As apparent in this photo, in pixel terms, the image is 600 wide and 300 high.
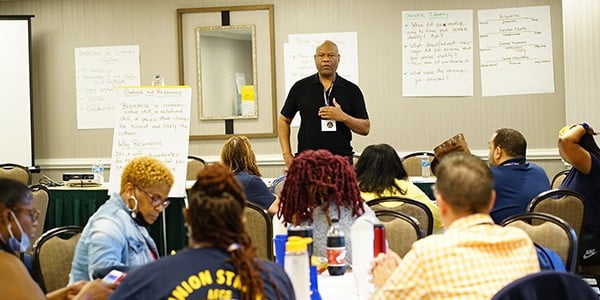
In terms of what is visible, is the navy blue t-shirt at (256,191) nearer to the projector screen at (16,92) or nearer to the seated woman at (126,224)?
the seated woman at (126,224)

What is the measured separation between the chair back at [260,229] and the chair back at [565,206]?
1.45m

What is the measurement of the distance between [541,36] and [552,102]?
0.66 m

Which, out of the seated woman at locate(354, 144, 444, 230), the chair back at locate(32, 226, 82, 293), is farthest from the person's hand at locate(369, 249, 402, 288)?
the seated woman at locate(354, 144, 444, 230)

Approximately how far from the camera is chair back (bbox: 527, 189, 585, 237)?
4182 mm

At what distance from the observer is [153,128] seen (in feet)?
18.1

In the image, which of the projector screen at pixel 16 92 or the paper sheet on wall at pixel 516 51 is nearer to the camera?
the paper sheet on wall at pixel 516 51

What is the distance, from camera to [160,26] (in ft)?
27.6

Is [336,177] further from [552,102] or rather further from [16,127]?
[16,127]

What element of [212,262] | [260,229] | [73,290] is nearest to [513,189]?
[260,229]

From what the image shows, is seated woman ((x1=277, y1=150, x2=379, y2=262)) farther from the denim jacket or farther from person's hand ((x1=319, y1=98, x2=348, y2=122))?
person's hand ((x1=319, y1=98, x2=348, y2=122))

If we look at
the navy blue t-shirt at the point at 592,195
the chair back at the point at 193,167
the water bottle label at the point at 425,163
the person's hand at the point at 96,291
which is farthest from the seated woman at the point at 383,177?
the chair back at the point at 193,167

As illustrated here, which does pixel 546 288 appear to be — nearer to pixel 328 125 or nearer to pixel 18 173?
pixel 328 125

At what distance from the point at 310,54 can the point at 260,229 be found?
153 inches

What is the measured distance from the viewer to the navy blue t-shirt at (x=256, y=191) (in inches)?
198
